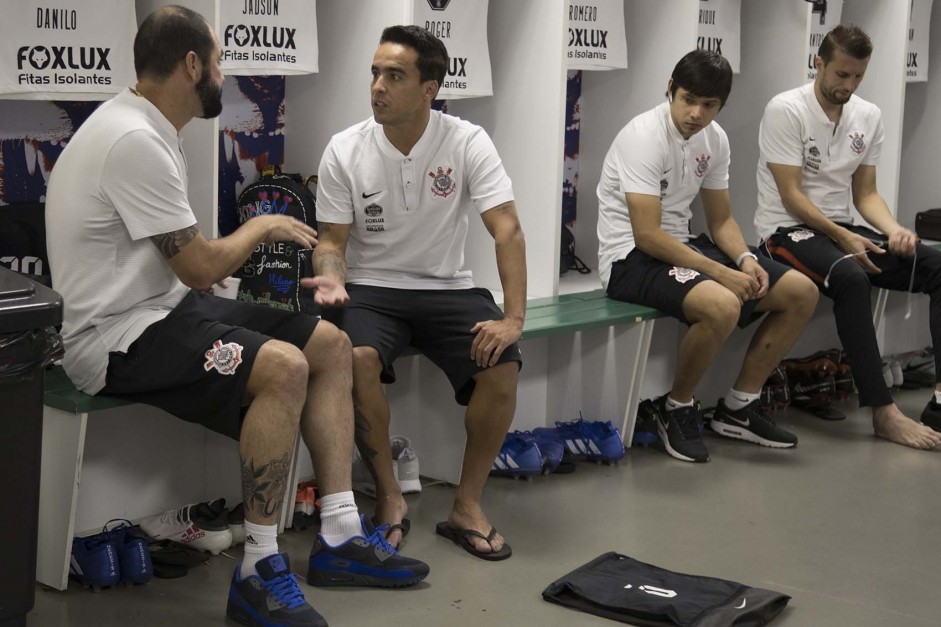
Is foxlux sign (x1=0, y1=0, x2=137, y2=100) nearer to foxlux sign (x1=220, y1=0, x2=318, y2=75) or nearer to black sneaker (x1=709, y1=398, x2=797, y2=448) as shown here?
foxlux sign (x1=220, y1=0, x2=318, y2=75)

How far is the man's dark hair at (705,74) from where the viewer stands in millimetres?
4164

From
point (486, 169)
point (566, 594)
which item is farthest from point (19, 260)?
point (566, 594)

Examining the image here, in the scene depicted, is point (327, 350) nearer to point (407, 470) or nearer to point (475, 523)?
point (475, 523)

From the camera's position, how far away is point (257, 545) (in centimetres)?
286

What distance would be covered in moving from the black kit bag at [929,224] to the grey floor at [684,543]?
5.61 feet

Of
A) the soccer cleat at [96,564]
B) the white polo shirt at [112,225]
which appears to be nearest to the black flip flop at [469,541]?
the soccer cleat at [96,564]

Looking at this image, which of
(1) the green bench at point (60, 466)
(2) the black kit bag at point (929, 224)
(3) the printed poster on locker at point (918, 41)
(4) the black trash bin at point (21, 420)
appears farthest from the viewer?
(3) the printed poster on locker at point (918, 41)

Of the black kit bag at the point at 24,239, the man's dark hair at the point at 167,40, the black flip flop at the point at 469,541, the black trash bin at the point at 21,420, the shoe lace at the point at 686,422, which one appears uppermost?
the man's dark hair at the point at 167,40

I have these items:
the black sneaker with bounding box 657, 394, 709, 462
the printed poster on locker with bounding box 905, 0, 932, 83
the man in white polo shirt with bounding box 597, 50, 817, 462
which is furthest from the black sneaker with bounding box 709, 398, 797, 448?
the printed poster on locker with bounding box 905, 0, 932, 83

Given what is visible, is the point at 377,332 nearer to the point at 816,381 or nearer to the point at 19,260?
the point at 19,260

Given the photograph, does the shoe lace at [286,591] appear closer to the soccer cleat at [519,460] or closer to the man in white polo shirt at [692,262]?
the soccer cleat at [519,460]

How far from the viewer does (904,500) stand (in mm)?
3863

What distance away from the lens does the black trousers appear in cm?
457

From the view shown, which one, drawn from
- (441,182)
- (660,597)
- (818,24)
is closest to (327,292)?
(441,182)
